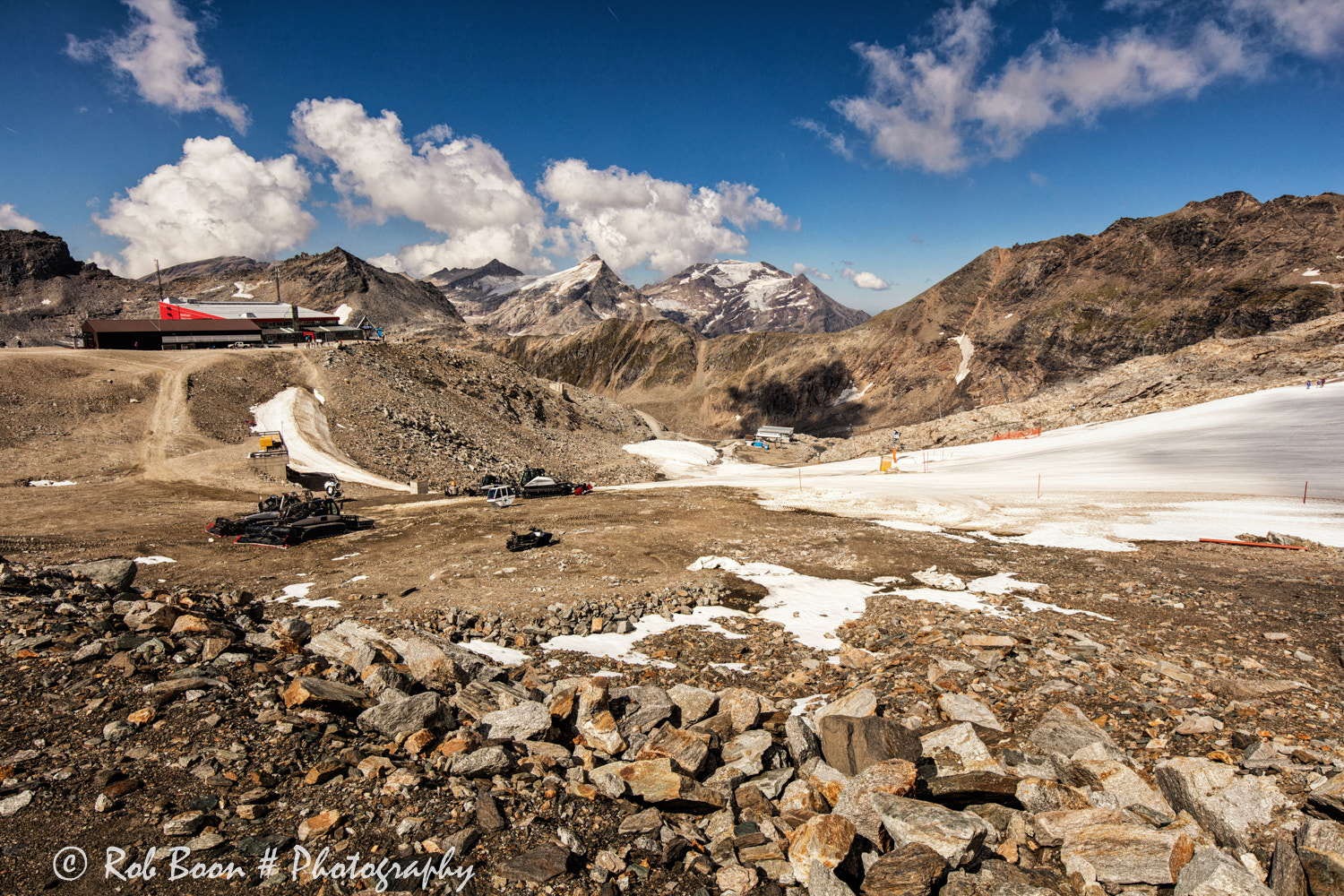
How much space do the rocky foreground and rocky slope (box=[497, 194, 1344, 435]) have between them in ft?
297

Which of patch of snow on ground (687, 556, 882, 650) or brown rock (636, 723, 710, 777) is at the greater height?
brown rock (636, 723, 710, 777)

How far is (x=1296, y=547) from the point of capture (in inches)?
704

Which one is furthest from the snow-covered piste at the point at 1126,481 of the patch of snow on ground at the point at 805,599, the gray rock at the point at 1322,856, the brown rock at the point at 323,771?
the brown rock at the point at 323,771

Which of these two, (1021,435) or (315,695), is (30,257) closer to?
(315,695)

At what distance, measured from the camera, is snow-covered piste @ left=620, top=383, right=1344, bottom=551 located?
72.1 feet

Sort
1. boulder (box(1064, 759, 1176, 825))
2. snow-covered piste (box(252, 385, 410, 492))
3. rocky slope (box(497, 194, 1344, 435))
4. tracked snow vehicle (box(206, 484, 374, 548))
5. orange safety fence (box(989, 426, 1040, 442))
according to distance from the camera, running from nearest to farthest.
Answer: boulder (box(1064, 759, 1176, 825))
tracked snow vehicle (box(206, 484, 374, 548))
snow-covered piste (box(252, 385, 410, 492))
orange safety fence (box(989, 426, 1040, 442))
rocky slope (box(497, 194, 1344, 435))

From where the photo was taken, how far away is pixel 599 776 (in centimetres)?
604

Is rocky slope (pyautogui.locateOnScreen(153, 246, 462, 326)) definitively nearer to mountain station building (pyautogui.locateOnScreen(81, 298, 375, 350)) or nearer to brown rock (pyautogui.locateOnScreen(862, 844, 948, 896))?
mountain station building (pyautogui.locateOnScreen(81, 298, 375, 350))

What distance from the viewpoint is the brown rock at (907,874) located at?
4688 millimetres

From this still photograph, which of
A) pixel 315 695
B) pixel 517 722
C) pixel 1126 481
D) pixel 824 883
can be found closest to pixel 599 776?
pixel 517 722

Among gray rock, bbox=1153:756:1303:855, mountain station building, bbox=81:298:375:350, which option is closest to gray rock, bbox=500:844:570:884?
gray rock, bbox=1153:756:1303:855

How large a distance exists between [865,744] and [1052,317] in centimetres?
10339

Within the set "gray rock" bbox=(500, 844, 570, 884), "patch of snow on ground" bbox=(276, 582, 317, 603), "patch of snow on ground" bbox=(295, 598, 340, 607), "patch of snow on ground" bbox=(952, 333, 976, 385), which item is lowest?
"patch of snow on ground" bbox=(295, 598, 340, 607)

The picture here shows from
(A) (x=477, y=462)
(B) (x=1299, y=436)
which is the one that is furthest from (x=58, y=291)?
(B) (x=1299, y=436)
